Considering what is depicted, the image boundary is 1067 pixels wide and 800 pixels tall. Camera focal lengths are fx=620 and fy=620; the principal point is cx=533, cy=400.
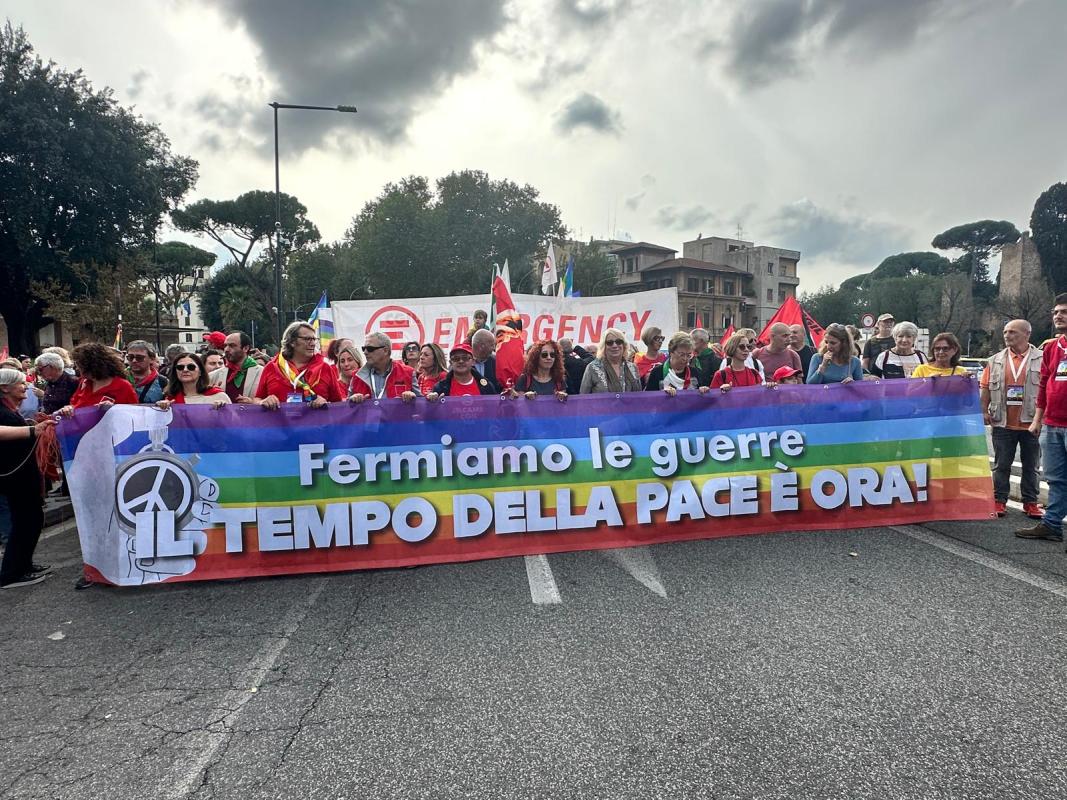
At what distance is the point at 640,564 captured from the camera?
14.7ft

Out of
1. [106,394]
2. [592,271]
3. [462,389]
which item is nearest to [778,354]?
[462,389]

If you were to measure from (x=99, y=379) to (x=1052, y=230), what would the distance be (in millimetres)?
73324

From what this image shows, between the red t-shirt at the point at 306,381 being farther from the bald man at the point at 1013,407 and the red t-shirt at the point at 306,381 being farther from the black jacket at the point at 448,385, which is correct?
the bald man at the point at 1013,407

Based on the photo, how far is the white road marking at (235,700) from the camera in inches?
89.7

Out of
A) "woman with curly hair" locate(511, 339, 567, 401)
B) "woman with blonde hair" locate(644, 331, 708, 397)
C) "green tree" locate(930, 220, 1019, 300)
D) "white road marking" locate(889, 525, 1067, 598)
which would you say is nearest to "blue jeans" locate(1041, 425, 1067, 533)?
"white road marking" locate(889, 525, 1067, 598)

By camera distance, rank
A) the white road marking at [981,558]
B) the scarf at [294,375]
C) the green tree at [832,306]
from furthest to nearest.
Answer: the green tree at [832,306]
the scarf at [294,375]
the white road marking at [981,558]

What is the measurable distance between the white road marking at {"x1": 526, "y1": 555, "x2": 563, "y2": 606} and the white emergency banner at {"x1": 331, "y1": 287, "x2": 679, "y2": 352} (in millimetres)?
6886

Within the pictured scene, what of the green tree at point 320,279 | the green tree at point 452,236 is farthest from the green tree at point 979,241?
the green tree at point 320,279

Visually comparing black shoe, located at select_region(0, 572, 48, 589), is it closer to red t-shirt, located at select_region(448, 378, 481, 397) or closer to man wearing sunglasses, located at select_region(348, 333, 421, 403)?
man wearing sunglasses, located at select_region(348, 333, 421, 403)

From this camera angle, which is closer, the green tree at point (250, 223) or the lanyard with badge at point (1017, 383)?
the lanyard with badge at point (1017, 383)

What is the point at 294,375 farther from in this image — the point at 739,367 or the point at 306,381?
the point at 739,367

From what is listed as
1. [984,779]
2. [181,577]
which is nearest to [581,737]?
[984,779]

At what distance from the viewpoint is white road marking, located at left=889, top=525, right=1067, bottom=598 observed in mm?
3982

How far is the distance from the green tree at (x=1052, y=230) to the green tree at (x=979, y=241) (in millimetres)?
20360
